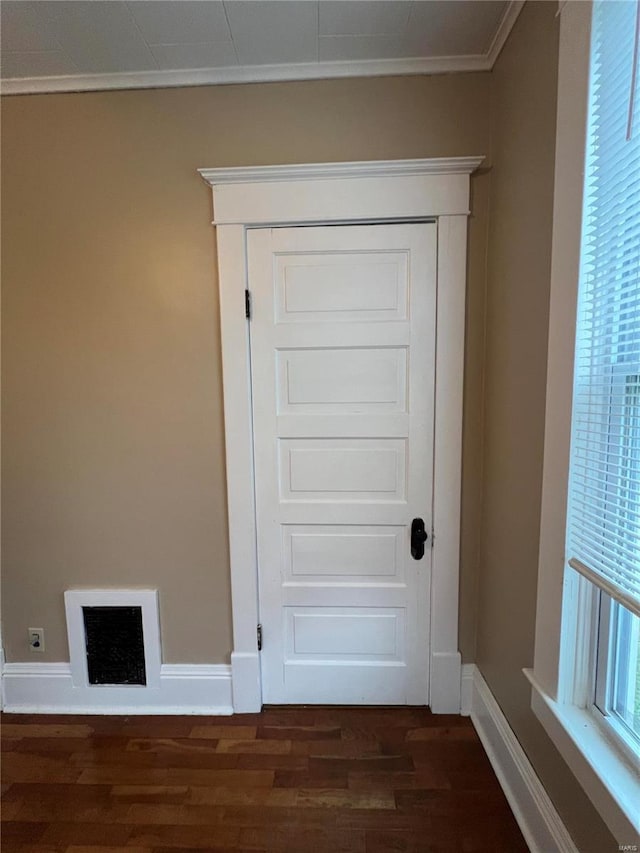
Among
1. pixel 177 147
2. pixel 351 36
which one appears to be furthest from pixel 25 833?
pixel 351 36

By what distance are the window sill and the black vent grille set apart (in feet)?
5.25

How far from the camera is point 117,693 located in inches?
74.2

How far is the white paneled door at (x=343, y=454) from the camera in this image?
1.69 meters

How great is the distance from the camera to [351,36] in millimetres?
1462

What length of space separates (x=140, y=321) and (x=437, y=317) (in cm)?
122

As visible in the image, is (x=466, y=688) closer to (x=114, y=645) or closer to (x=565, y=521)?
(x=565, y=521)

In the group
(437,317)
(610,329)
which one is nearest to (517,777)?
(610,329)

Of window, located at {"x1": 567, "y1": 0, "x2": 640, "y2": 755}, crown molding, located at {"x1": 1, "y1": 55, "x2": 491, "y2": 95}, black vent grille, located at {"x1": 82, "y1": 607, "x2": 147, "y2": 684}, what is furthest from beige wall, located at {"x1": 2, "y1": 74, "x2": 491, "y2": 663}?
window, located at {"x1": 567, "y1": 0, "x2": 640, "y2": 755}

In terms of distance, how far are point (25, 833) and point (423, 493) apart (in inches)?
71.1

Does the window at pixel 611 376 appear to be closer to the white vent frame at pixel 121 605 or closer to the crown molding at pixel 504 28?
the crown molding at pixel 504 28

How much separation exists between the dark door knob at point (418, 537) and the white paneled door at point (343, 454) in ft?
0.05

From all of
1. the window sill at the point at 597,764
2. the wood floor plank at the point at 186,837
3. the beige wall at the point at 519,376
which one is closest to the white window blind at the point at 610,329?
the beige wall at the point at 519,376

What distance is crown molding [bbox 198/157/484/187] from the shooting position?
5.18ft

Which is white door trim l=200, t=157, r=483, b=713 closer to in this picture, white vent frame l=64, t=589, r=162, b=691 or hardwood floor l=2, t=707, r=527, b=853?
hardwood floor l=2, t=707, r=527, b=853
